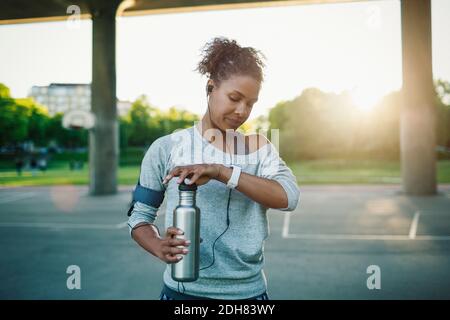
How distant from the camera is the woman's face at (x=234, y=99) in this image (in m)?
1.56

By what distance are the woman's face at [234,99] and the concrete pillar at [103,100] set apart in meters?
14.6

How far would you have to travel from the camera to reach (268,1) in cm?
1318

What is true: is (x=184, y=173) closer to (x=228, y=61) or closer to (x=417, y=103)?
(x=228, y=61)

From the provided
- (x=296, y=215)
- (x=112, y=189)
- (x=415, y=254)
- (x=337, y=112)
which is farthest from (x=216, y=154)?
(x=337, y=112)

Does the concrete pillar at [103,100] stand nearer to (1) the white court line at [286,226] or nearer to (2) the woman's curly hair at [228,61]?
(1) the white court line at [286,226]

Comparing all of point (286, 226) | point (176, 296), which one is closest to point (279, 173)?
point (176, 296)

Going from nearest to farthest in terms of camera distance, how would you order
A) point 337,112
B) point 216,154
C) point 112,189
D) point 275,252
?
point 216,154 < point 275,252 < point 112,189 < point 337,112

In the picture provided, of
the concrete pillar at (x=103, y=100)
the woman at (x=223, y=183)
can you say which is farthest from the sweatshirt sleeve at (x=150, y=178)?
the concrete pillar at (x=103, y=100)

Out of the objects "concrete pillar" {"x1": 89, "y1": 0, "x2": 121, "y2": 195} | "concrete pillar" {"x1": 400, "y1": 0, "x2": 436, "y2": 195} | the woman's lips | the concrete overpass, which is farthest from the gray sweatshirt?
"concrete pillar" {"x1": 89, "y1": 0, "x2": 121, "y2": 195}

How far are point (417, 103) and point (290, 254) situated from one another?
957 cm

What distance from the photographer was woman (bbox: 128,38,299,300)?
5.17 feet

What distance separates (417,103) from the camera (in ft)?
45.1
